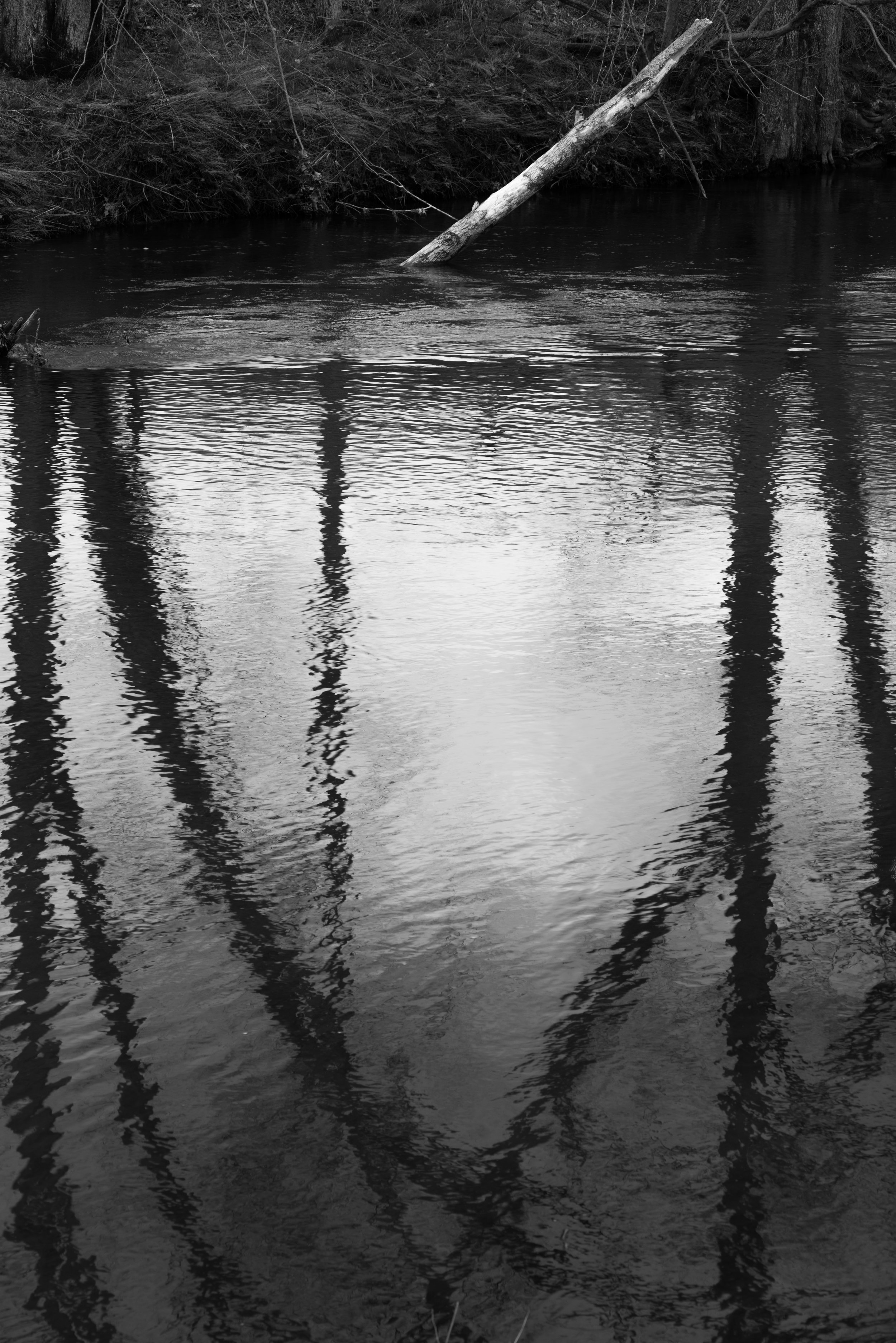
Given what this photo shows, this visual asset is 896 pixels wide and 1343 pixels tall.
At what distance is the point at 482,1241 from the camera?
261 centimetres

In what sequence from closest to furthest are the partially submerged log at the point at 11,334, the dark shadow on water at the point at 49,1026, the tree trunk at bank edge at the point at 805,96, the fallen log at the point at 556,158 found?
the dark shadow on water at the point at 49,1026 → the partially submerged log at the point at 11,334 → the fallen log at the point at 556,158 → the tree trunk at bank edge at the point at 805,96

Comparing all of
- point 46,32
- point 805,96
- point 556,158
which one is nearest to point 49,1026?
point 556,158

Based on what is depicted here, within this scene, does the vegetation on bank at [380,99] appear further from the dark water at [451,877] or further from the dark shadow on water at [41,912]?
the dark shadow on water at [41,912]

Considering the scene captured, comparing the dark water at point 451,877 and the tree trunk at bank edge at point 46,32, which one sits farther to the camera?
the tree trunk at bank edge at point 46,32

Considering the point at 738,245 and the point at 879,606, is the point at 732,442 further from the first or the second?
the point at 738,245

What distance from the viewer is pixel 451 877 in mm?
3805

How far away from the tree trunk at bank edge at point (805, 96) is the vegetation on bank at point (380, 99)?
1.6 inches

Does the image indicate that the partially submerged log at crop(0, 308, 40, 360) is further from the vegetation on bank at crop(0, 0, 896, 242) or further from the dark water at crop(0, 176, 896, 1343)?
the vegetation on bank at crop(0, 0, 896, 242)

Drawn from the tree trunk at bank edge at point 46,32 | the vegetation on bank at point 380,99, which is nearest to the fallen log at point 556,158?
the vegetation on bank at point 380,99

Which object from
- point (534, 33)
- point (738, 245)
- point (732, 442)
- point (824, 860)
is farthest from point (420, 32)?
point (824, 860)

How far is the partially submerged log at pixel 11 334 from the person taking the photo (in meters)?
10.5

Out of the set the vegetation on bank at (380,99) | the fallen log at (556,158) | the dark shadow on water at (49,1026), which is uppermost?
the vegetation on bank at (380,99)

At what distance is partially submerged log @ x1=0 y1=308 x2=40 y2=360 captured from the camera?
1054 centimetres

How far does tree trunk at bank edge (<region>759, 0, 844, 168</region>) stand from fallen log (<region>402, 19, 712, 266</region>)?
1062cm
